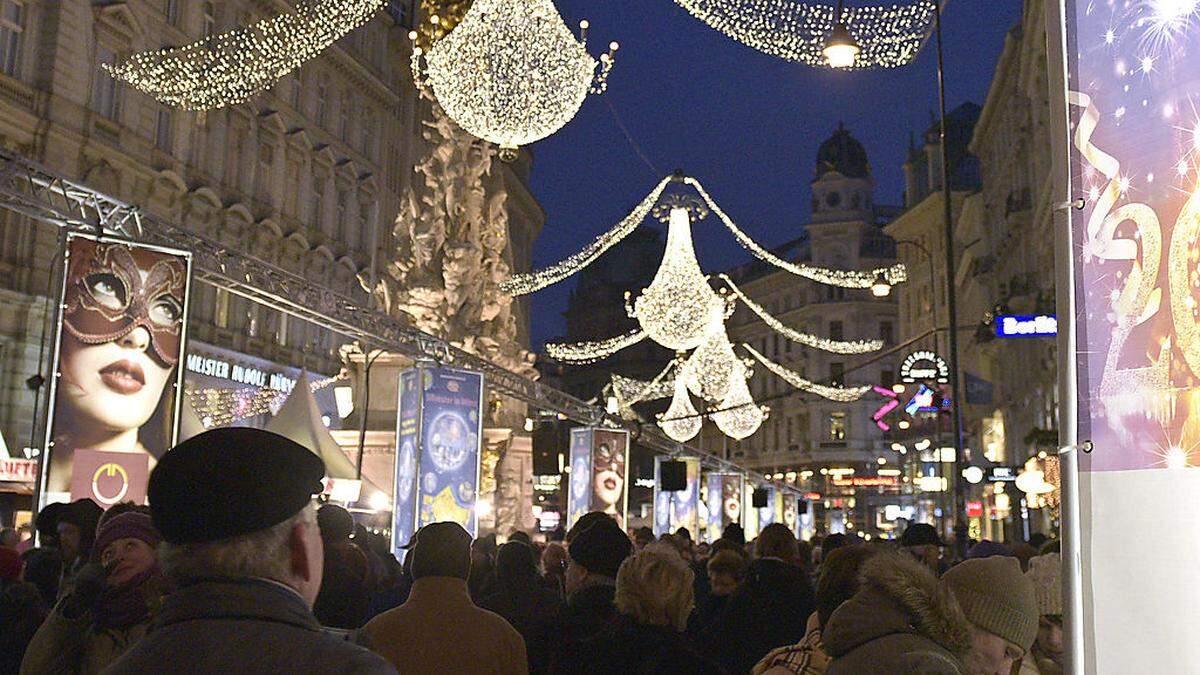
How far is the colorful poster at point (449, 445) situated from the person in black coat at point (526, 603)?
10444 mm

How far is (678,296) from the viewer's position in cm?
2475

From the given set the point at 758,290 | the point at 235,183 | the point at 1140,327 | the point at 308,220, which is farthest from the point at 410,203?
the point at 758,290

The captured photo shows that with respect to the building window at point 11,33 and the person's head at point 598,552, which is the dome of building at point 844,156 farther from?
the person's head at point 598,552

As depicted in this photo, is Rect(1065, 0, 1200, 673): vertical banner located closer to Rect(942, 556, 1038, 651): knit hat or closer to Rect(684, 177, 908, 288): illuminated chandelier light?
Rect(942, 556, 1038, 651): knit hat

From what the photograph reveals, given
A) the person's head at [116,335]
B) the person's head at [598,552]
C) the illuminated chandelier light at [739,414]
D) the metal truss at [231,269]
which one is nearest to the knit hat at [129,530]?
the person's head at [598,552]

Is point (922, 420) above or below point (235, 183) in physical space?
below

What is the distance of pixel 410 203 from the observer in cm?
3206

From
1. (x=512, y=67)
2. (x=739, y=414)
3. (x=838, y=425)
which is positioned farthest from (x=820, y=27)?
(x=838, y=425)

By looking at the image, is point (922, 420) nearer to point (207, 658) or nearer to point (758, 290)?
point (758, 290)

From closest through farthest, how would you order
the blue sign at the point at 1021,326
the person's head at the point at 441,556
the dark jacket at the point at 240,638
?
1. the dark jacket at the point at 240,638
2. the person's head at the point at 441,556
3. the blue sign at the point at 1021,326

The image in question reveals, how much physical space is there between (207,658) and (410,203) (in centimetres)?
3027

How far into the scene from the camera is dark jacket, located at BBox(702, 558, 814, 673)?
7227 millimetres

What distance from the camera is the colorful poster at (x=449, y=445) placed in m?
18.7

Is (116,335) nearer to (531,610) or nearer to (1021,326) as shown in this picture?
(531,610)
